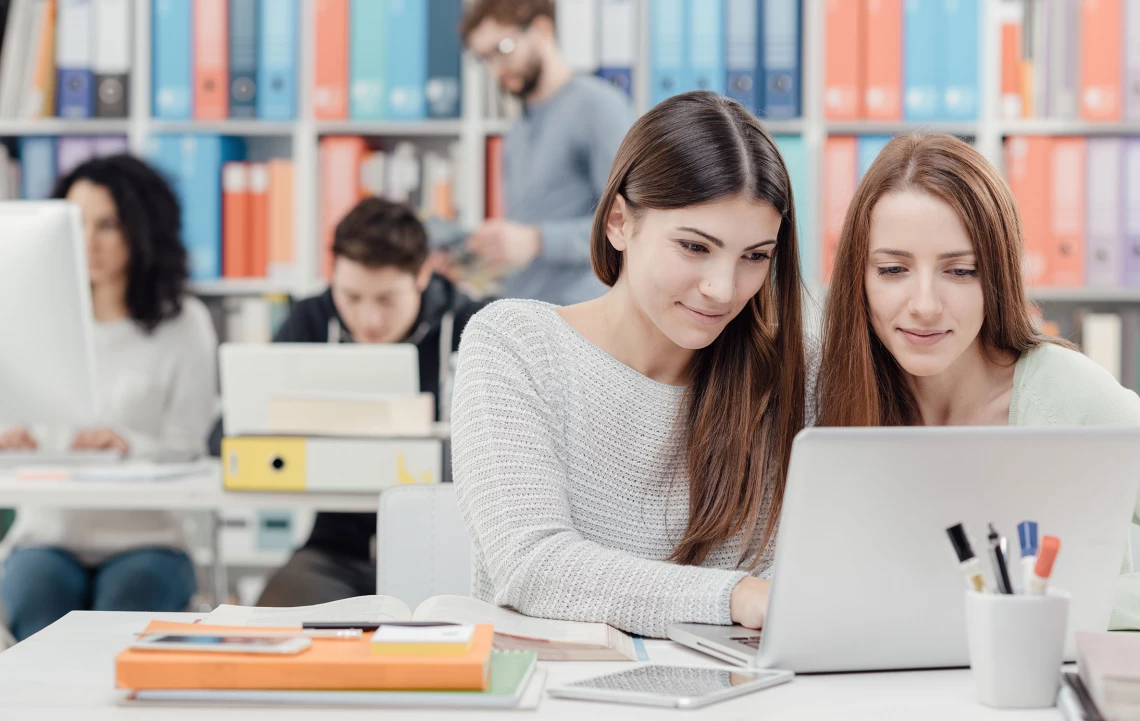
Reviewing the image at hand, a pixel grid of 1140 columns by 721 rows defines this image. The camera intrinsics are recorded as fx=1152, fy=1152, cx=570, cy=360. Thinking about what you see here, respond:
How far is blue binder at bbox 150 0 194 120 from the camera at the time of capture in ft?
9.65

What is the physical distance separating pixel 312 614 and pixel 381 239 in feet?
5.57

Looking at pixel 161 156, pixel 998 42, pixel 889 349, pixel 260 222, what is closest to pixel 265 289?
pixel 260 222

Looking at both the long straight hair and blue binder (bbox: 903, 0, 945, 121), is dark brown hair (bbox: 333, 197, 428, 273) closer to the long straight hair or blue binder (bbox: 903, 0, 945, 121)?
blue binder (bbox: 903, 0, 945, 121)

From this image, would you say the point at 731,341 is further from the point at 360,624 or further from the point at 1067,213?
the point at 1067,213

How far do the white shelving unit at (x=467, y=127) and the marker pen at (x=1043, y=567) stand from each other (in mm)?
2096

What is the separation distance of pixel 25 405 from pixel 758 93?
182cm

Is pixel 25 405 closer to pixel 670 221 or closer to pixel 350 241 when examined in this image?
pixel 350 241

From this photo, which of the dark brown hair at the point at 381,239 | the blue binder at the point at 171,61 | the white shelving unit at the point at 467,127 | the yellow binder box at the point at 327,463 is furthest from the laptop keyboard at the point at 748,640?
the blue binder at the point at 171,61

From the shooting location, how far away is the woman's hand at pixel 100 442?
7.66 feet

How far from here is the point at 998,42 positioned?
281cm

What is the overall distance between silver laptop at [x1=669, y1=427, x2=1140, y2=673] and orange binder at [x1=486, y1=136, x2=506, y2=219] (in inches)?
88.6

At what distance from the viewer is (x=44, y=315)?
5.88 feet

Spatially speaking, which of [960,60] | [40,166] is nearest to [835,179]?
[960,60]

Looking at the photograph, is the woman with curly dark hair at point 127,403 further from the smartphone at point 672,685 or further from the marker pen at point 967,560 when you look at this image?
the marker pen at point 967,560
